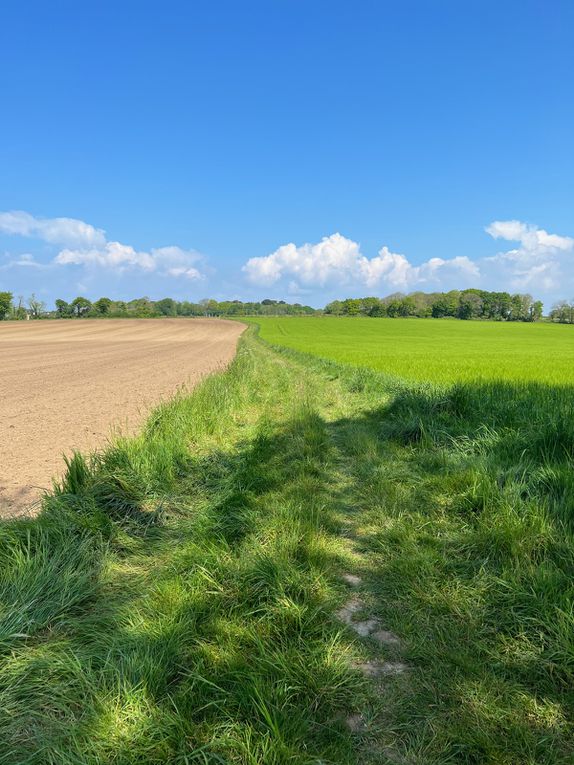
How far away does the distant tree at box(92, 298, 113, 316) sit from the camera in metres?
132

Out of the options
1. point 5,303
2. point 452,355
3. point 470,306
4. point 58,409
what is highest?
point 470,306

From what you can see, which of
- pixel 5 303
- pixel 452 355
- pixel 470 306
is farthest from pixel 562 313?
pixel 5 303

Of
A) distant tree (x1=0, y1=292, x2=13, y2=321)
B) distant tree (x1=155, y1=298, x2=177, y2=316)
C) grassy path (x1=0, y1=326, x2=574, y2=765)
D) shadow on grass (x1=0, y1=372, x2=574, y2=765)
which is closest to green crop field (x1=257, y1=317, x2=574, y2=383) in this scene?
shadow on grass (x1=0, y1=372, x2=574, y2=765)

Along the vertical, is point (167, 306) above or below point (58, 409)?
above

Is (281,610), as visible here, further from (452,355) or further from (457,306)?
(457,306)

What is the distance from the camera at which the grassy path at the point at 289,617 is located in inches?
71.9

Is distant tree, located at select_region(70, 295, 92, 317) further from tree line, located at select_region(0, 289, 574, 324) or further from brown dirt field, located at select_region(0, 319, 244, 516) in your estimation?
brown dirt field, located at select_region(0, 319, 244, 516)

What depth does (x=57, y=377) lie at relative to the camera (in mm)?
15898

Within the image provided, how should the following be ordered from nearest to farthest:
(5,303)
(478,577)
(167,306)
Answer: (478,577), (5,303), (167,306)

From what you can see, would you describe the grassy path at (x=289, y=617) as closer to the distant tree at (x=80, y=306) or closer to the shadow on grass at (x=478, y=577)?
the shadow on grass at (x=478, y=577)

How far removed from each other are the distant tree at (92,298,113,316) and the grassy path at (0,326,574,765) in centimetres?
14134

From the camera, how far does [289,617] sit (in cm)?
252

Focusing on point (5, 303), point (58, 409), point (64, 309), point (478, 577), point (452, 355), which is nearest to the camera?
point (478, 577)

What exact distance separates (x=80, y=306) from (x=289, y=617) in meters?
148
